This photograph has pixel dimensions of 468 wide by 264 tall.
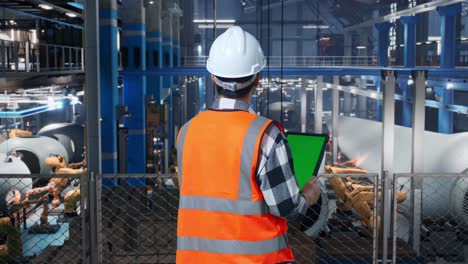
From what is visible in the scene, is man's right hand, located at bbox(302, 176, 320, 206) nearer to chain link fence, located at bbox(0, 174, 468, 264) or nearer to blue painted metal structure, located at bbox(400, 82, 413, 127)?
chain link fence, located at bbox(0, 174, 468, 264)

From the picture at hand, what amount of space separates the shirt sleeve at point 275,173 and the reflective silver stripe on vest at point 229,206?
0.04 m

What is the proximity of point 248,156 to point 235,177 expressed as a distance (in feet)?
0.25

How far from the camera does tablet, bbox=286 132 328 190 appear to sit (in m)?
2.03

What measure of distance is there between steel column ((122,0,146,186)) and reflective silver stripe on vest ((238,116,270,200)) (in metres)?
13.7

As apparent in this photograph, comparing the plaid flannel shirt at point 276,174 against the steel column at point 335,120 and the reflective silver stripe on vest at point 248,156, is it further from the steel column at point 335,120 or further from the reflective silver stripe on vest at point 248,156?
the steel column at point 335,120

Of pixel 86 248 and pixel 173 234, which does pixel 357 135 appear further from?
pixel 86 248

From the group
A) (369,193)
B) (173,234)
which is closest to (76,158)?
(369,193)

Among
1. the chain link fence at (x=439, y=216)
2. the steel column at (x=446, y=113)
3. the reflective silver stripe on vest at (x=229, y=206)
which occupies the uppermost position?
the reflective silver stripe on vest at (x=229, y=206)

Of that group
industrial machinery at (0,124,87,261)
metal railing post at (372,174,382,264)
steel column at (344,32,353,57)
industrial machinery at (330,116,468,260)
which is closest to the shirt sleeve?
metal railing post at (372,174,382,264)

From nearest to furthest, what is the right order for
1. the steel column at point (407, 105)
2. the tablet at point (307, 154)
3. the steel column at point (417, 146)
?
the tablet at point (307, 154) < the steel column at point (417, 146) < the steel column at point (407, 105)

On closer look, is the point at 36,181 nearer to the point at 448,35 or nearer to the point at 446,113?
the point at 448,35

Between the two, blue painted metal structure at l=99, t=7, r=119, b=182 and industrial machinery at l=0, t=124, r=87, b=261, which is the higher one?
blue painted metal structure at l=99, t=7, r=119, b=182

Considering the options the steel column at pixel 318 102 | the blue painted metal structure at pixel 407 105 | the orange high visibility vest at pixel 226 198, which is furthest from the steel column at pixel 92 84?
the blue painted metal structure at pixel 407 105

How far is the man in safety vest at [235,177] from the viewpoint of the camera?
1596 millimetres
